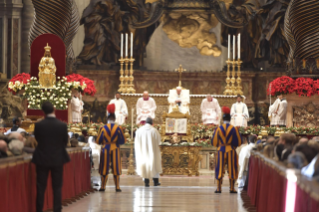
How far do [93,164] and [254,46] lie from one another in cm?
1407

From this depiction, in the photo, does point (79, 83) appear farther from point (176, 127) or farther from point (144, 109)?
point (144, 109)

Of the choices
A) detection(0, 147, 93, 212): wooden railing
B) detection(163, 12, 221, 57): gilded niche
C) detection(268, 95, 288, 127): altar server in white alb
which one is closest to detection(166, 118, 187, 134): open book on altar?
detection(268, 95, 288, 127): altar server in white alb

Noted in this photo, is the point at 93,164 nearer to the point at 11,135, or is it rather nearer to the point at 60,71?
the point at 60,71

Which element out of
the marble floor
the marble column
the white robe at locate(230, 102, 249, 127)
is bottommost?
the marble floor

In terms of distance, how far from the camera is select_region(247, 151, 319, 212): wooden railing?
15.9 feet

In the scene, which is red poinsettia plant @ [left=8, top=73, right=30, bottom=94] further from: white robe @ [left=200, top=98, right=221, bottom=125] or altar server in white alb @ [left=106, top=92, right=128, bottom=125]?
white robe @ [left=200, top=98, right=221, bottom=125]

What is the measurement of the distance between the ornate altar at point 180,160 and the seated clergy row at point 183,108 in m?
4.16

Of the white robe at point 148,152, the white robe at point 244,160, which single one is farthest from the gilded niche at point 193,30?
the white robe at point 244,160

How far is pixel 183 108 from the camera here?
19.9 metres

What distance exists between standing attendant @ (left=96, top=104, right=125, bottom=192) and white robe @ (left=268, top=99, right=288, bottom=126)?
746 centimetres

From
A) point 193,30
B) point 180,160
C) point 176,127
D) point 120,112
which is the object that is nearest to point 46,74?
point 176,127

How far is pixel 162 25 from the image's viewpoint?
2578cm

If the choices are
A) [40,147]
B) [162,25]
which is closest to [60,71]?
[40,147]

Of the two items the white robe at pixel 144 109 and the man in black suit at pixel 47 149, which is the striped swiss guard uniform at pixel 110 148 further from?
the white robe at pixel 144 109
